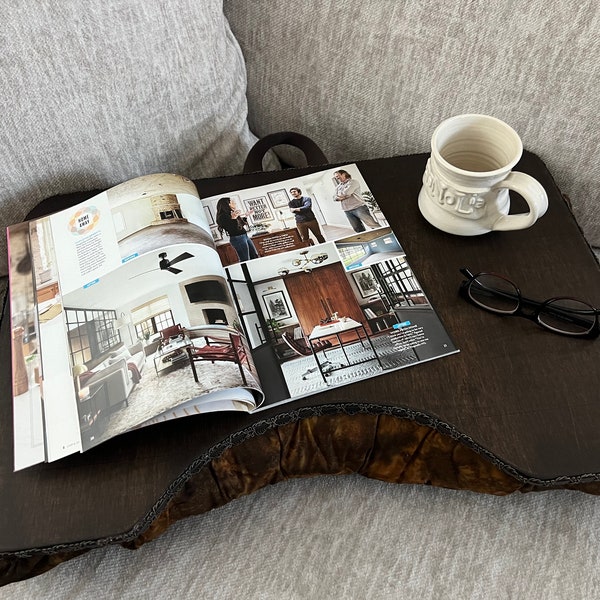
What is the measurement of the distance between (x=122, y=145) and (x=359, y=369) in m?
0.42

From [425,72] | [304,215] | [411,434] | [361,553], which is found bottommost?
[361,553]

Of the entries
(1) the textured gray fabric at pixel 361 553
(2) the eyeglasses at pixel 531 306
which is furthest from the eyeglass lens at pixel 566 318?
(1) the textured gray fabric at pixel 361 553

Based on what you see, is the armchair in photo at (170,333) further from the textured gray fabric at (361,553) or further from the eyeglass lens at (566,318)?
the eyeglass lens at (566,318)

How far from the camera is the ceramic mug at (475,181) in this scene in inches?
24.0

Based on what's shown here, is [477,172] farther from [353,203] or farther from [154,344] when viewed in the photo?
[154,344]

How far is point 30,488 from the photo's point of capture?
53cm

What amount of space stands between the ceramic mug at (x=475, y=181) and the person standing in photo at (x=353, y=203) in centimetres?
7

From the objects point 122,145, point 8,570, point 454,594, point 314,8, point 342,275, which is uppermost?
point 314,8

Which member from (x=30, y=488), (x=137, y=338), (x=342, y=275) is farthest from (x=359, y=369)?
(x=30, y=488)

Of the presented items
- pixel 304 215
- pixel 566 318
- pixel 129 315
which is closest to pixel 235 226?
pixel 304 215

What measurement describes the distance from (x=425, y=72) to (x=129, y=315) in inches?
19.3

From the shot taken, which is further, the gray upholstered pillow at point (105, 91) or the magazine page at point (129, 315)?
the gray upholstered pillow at point (105, 91)

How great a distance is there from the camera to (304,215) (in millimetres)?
720

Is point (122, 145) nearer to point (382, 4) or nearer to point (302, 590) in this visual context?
point (382, 4)
